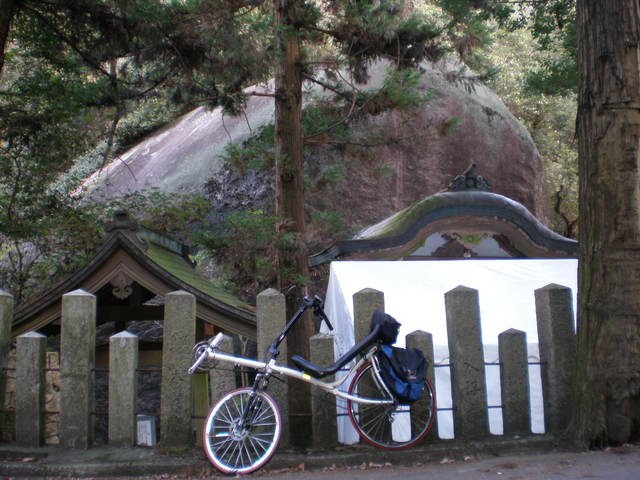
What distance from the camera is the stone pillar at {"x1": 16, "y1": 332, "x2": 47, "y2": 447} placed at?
4.61 meters

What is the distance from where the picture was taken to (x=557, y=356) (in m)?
4.71

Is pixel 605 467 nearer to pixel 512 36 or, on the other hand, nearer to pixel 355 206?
pixel 355 206

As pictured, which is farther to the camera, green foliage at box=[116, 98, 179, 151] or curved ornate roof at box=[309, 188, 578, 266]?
green foliage at box=[116, 98, 179, 151]

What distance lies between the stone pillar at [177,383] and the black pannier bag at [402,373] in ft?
4.30

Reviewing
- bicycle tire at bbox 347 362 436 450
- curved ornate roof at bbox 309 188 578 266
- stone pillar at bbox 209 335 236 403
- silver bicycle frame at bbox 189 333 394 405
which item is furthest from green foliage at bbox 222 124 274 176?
bicycle tire at bbox 347 362 436 450

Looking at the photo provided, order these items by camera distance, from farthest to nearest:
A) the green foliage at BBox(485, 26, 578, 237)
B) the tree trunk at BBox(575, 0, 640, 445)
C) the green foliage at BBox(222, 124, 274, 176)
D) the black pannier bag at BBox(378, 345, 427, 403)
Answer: the green foliage at BBox(485, 26, 578, 237), the green foliage at BBox(222, 124, 274, 176), the tree trunk at BBox(575, 0, 640, 445), the black pannier bag at BBox(378, 345, 427, 403)

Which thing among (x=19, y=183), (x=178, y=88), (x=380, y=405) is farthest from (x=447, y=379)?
(x=19, y=183)

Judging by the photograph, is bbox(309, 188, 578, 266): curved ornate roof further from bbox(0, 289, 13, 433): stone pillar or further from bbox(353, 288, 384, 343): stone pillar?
bbox(0, 289, 13, 433): stone pillar

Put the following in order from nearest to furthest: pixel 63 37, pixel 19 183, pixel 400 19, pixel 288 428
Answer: pixel 288 428 < pixel 63 37 < pixel 400 19 < pixel 19 183

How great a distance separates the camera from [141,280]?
6.16 m

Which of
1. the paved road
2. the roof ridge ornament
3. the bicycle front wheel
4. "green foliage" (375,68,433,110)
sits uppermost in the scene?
"green foliage" (375,68,433,110)

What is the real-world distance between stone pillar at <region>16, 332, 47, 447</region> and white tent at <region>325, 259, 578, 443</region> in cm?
302

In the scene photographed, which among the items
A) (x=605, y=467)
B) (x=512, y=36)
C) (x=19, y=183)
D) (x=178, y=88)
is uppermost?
(x=512, y=36)

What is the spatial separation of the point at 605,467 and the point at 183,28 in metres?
6.54
